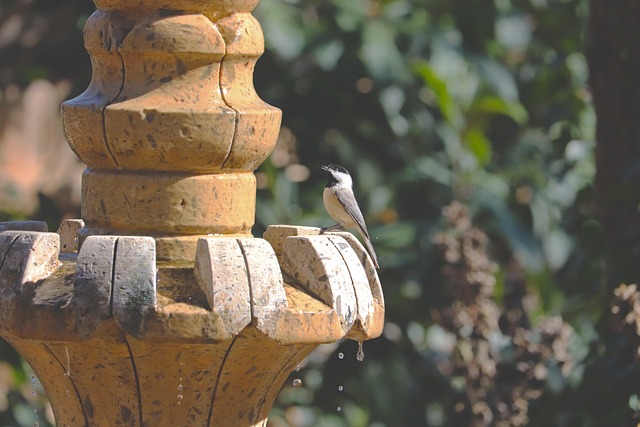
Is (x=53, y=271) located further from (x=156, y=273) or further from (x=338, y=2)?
(x=338, y=2)

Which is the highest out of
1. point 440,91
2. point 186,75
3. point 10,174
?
point 186,75

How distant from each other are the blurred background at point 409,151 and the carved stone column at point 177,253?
210 centimetres

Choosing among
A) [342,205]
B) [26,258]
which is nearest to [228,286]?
[26,258]

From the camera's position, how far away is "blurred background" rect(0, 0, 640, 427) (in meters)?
5.31

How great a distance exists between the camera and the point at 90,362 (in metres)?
2.60

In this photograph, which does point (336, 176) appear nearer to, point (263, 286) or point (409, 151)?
point (409, 151)

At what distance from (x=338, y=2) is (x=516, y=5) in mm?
864

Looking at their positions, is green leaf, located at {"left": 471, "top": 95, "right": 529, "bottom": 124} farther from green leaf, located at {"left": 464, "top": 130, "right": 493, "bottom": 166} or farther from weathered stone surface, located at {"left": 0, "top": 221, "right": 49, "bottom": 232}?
weathered stone surface, located at {"left": 0, "top": 221, "right": 49, "bottom": 232}

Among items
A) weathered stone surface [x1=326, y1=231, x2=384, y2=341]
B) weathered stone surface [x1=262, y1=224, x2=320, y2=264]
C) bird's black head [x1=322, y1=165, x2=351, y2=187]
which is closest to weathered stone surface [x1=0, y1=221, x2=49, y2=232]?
weathered stone surface [x1=262, y1=224, x2=320, y2=264]

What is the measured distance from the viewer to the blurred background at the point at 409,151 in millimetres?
5309

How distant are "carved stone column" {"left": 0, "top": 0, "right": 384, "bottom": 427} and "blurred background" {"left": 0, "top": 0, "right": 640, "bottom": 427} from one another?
6.89 feet

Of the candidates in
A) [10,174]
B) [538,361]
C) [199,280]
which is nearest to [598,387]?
[538,361]

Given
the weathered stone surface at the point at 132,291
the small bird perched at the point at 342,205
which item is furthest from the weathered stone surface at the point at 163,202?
the small bird perched at the point at 342,205

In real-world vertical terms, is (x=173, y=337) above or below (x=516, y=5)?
above
